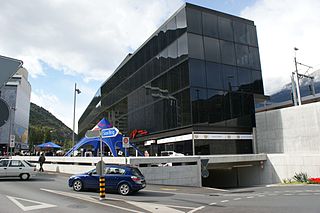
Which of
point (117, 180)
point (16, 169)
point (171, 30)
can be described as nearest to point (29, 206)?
point (117, 180)

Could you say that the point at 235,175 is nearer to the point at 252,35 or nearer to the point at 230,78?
the point at 230,78

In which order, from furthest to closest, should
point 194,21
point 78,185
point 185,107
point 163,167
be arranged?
point 194,21 < point 185,107 < point 163,167 < point 78,185

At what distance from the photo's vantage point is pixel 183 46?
29938 mm

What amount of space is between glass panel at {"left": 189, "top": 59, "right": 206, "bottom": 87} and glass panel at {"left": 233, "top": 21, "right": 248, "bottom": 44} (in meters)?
6.81

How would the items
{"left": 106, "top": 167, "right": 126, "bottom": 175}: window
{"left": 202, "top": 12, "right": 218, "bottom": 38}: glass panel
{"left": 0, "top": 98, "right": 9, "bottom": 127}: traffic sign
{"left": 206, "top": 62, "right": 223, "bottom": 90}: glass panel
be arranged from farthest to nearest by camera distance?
{"left": 202, "top": 12, "right": 218, "bottom": 38}: glass panel, {"left": 206, "top": 62, "right": 223, "bottom": 90}: glass panel, {"left": 106, "top": 167, "right": 126, "bottom": 175}: window, {"left": 0, "top": 98, "right": 9, "bottom": 127}: traffic sign

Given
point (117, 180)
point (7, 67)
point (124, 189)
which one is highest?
point (7, 67)

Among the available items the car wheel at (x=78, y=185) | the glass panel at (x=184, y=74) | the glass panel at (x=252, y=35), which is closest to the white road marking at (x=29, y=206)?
the car wheel at (x=78, y=185)

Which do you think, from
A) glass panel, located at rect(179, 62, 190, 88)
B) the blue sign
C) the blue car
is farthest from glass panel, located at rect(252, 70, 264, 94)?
the blue car

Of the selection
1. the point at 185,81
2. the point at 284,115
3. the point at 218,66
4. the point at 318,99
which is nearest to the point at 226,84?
the point at 218,66

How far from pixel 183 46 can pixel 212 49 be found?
3.42 m

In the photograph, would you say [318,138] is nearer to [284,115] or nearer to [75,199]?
[284,115]

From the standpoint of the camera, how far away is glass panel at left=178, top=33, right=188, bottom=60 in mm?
29544

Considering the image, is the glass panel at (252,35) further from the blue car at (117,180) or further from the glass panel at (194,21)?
the blue car at (117,180)

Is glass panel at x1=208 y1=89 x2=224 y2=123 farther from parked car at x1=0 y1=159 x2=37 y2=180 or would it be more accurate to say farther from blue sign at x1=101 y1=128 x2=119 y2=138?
parked car at x1=0 y1=159 x2=37 y2=180
